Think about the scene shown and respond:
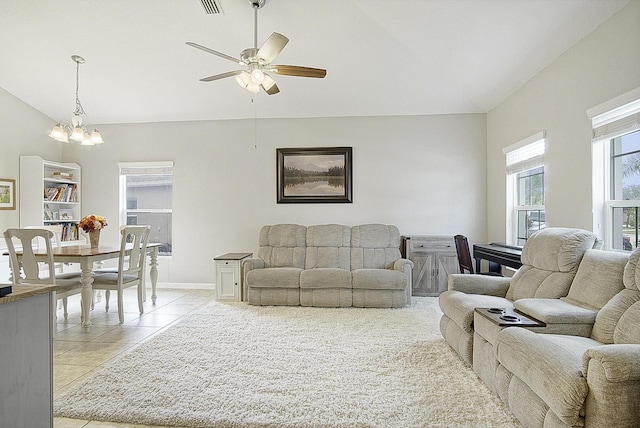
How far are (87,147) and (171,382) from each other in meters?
5.05

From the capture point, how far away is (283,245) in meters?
5.14

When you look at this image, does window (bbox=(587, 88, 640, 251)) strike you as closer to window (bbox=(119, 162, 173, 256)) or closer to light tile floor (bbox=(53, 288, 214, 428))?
light tile floor (bbox=(53, 288, 214, 428))

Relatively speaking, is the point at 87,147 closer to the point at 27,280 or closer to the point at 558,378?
the point at 27,280

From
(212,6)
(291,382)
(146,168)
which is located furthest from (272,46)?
(146,168)

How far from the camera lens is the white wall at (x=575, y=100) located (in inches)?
103

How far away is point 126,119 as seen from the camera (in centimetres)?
577

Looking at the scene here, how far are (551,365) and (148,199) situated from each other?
19.4 ft

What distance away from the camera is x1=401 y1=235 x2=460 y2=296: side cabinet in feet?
16.1

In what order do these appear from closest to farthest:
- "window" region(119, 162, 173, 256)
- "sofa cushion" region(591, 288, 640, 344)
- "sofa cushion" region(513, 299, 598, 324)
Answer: "sofa cushion" region(591, 288, 640, 344) → "sofa cushion" region(513, 299, 598, 324) → "window" region(119, 162, 173, 256)

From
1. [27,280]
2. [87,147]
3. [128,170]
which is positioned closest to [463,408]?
[27,280]

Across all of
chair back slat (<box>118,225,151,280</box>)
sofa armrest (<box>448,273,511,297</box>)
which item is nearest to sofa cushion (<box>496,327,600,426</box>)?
sofa armrest (<box>448,273,511,297</box>)

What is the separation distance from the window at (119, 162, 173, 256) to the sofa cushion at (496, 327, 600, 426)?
529 cm

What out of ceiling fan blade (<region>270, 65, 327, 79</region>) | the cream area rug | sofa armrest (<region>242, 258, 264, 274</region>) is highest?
ceiling fan blade (<region>270, 65, 327, 79</region>)

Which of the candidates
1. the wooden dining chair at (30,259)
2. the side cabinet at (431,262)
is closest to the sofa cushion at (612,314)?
the side cabinet at (431,262)
